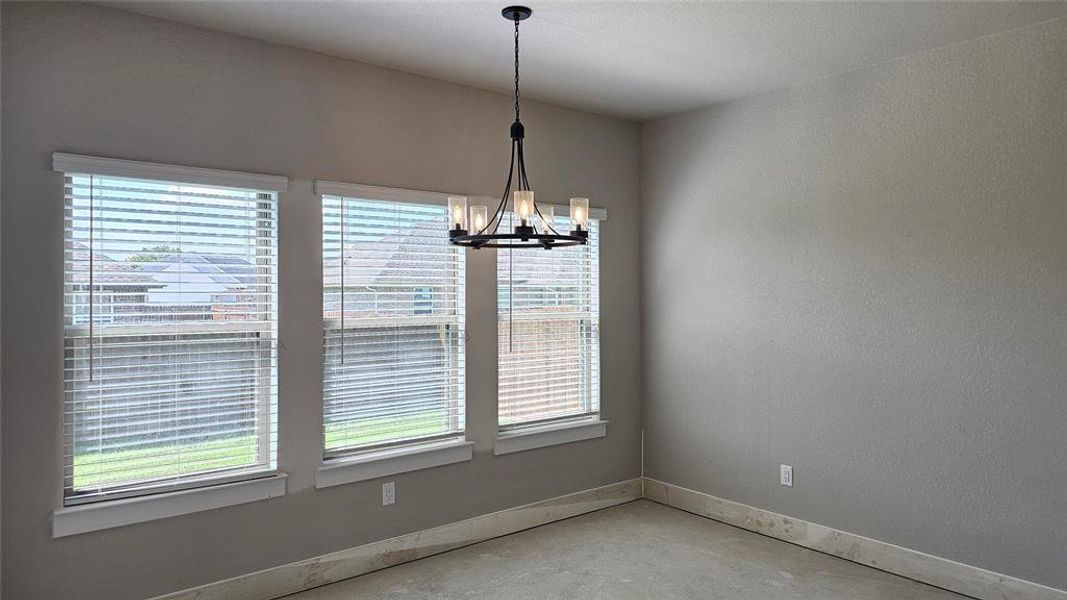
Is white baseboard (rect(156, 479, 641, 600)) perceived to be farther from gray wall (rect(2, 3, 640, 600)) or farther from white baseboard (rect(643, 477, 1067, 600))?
white baseboard (rect(643, 477, 1067, 600))

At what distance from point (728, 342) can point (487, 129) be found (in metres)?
2.07

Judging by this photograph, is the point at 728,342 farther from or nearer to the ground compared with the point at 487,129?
nearer to the ground

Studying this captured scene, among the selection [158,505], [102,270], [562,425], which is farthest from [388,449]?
[102,270]

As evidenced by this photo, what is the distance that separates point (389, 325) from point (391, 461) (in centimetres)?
74

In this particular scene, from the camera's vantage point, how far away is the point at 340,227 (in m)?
3.65

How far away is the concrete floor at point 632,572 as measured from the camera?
135 inches

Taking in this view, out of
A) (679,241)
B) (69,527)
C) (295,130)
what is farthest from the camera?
(679,241)

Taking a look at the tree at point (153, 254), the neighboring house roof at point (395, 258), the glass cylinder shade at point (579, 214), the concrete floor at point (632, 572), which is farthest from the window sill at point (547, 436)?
the tree at point (153, 254)

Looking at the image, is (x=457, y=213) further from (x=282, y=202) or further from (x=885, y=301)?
(x=885, y=301)

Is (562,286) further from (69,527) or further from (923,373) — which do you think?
(69,527)

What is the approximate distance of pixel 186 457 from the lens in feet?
10.5

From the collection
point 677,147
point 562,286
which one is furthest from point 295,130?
point 677,147

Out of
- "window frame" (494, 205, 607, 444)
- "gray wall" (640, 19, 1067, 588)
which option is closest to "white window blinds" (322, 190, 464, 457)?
"window frame" (494, 205, 607, 444)

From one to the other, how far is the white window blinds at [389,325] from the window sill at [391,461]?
57 mm
